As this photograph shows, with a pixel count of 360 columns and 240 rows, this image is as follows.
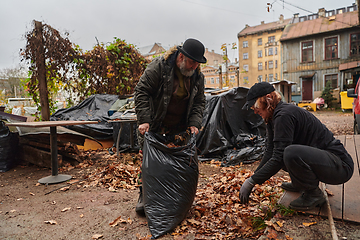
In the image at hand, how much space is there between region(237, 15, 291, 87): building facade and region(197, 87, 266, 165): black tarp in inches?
1185

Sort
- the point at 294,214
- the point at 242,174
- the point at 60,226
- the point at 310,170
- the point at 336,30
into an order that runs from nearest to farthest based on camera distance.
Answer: the point at 310,170 → the point at 294,214 → the point at 60,226 → the point at 242,174 → the point at 336,30

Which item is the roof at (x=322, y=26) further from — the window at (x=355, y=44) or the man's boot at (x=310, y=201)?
the man's boot at (x=310, y=201)

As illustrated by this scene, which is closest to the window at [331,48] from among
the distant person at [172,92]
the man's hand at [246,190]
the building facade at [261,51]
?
the building facade at [261,51]

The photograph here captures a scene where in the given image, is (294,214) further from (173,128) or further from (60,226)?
(60,226)

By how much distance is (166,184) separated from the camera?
7.25 ft

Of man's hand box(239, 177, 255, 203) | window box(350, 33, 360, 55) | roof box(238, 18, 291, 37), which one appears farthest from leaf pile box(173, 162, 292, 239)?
roof box(238, 18, 291, 37)

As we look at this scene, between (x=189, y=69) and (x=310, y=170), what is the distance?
4.87 feet

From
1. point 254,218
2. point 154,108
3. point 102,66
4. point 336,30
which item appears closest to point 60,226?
point 154,108

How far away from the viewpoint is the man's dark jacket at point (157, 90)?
2.54 m

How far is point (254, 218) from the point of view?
85.7 inches

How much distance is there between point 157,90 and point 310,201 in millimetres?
1827

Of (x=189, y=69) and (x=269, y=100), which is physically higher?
(x=189, y=69)

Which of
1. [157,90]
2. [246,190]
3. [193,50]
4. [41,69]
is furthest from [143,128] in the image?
[41,69]

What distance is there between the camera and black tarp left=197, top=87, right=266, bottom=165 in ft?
15.9
